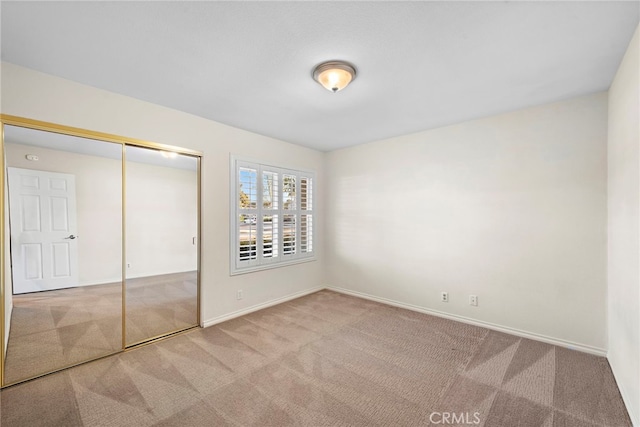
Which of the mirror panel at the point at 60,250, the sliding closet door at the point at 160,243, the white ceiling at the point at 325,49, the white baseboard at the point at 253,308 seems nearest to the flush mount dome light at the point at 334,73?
the white ceiling at the point at 325,49

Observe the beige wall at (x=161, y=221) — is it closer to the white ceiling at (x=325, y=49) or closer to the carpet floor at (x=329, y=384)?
the white ceiling at (x=325, y=49)

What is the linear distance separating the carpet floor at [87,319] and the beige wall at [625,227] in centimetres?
395

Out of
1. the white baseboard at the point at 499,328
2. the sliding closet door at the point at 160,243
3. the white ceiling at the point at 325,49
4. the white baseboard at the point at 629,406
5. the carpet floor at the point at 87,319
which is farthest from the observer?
the sliding closet door at the point at 160,243

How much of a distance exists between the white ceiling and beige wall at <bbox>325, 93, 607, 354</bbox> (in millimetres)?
462

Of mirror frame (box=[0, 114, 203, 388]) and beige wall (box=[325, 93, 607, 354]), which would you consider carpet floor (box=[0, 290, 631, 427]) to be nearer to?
mirror frame (box=[0, 114, 203, 388])

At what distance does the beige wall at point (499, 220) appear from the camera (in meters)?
2.60

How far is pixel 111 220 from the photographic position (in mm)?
2947

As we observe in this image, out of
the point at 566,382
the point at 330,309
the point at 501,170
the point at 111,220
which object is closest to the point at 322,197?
the point at 330,309

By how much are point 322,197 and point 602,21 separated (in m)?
3.79

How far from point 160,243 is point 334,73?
3151 millimetres

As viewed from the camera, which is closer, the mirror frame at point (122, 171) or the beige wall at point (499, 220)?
the mirror frame at point (122, 171)

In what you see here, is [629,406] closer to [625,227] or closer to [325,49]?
[625,227]

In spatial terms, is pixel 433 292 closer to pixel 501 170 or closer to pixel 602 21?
pixel 501 170

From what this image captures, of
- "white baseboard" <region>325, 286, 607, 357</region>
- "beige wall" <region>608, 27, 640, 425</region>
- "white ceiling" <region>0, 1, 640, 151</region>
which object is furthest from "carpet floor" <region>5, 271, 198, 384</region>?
"beige wall" <region>608, 27, 640, 425</region>
